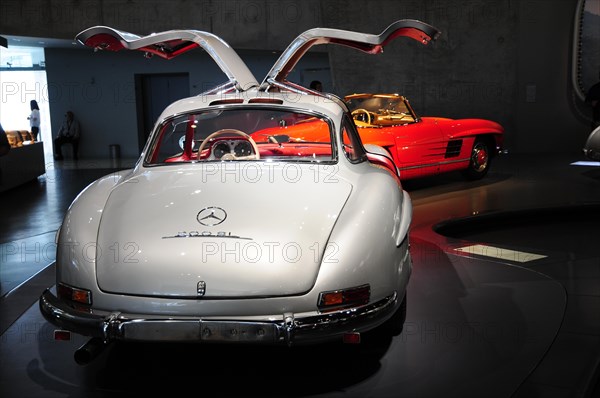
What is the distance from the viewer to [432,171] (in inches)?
333

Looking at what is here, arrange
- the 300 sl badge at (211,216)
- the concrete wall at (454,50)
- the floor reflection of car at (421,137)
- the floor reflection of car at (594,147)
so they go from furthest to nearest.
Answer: the concrete wall at (454,50)
the floor reflection of car at (594,147)
the floor reflection of car at (421,137)
the 300 sl badge at (211,216)

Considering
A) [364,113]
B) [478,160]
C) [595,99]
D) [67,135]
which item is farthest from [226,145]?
[67,135]

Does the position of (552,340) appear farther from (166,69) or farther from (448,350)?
(166,69)

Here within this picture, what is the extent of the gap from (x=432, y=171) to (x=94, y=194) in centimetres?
563

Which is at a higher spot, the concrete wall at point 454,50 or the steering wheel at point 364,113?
the concrete wall at point 454,50

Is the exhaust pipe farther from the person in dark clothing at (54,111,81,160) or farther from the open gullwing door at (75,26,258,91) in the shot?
the person in dark clothing at (54,111,81,160)

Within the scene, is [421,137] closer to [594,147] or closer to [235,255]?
[594,147]

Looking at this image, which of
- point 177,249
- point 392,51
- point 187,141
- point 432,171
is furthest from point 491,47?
point 177,249

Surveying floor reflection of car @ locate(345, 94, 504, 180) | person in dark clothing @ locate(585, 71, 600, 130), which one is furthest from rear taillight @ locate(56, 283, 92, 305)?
person in dark clothing @ locate(585, 71, 600, 130)

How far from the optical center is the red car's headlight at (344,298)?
9.60 ft

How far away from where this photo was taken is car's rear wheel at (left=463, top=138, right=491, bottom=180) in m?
9.39

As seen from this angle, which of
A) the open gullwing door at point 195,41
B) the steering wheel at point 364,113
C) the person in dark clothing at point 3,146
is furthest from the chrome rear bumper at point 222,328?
the steering wheel at point 364,113

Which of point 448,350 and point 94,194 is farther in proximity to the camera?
point 94,194

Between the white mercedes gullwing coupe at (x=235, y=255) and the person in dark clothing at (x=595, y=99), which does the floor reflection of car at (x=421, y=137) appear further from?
the person in dark clothing at (x=595, y=99)
